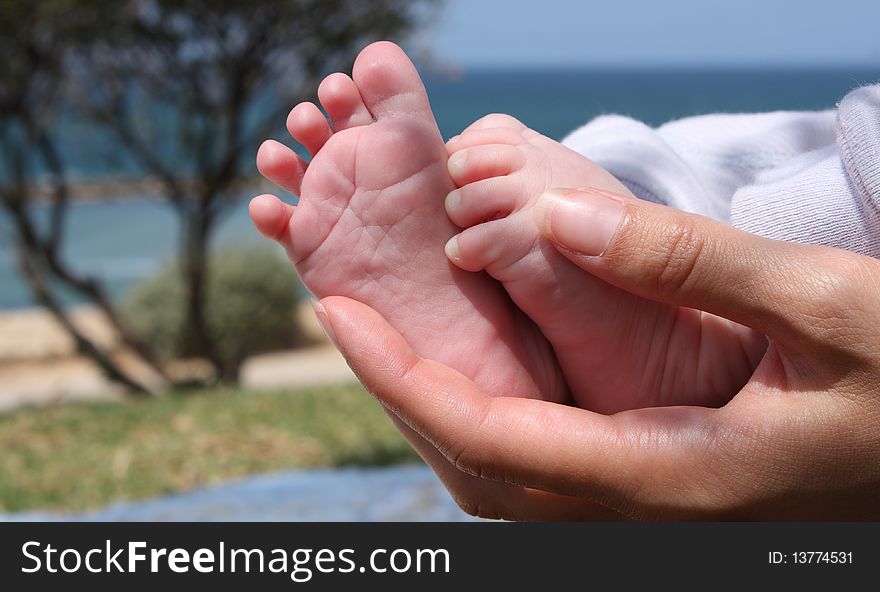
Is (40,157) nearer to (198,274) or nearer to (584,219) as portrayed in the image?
(198,274)

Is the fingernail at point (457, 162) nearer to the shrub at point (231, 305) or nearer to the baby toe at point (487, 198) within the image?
the baby toe at point (487, 198)

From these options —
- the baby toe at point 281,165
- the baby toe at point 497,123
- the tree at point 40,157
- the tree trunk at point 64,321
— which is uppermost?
the tree at point 40,157

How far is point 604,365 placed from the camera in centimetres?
109

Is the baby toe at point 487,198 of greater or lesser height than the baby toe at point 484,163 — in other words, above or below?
below

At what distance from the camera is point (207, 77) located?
455cm

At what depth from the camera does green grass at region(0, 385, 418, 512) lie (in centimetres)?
298

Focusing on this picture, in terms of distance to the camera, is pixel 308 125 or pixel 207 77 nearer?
pixel 308 125

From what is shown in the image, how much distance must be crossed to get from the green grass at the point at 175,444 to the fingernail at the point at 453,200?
2.19 m

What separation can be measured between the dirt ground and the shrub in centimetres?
21

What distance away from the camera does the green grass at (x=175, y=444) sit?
298 cm

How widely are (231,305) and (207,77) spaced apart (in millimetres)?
2493

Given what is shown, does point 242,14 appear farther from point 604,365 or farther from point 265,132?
point 604,365

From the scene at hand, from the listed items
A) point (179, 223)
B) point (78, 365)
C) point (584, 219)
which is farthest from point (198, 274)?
point (584, 219)

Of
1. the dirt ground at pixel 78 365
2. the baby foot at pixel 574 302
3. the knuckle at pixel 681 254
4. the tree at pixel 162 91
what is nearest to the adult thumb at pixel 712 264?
the knuckle at pixel 681 254
